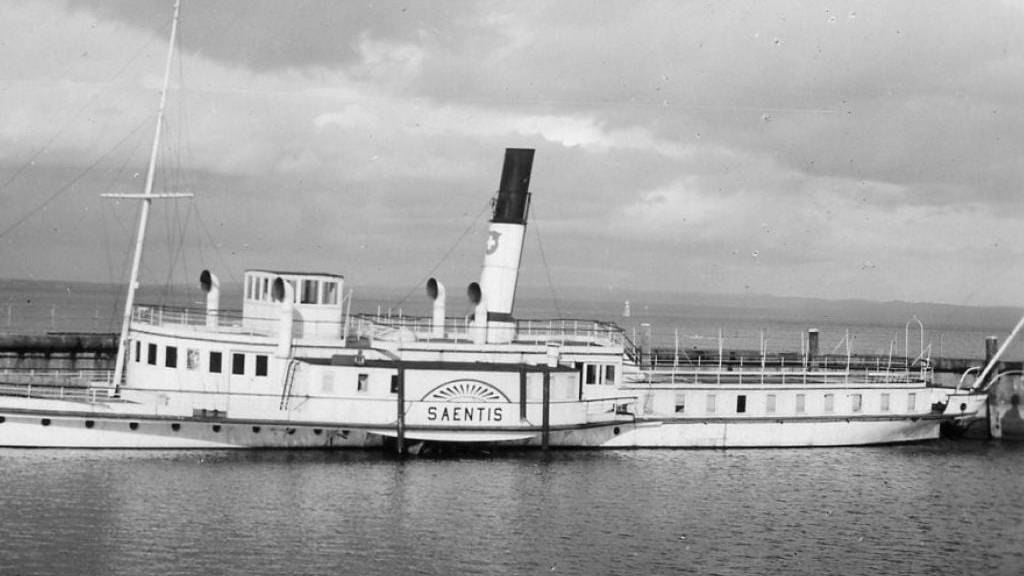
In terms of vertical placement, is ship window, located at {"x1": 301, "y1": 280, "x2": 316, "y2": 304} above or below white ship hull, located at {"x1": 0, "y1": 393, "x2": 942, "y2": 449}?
above

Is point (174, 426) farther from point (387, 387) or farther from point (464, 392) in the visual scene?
point (464, 392)

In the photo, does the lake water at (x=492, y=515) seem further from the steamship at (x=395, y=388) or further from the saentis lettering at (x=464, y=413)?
the saentis lettering at (x=464, y=413)

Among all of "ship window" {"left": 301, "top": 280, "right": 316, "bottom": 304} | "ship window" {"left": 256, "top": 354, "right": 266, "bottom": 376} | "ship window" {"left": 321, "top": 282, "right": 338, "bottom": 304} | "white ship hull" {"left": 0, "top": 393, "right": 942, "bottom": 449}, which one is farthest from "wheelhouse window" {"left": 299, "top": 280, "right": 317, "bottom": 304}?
"white ship hull" {"left": 0, "top": 393, "right": 942, "bottom": 449}

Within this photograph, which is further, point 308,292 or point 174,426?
point 308,292

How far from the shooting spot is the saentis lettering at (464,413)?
35250 millimetres

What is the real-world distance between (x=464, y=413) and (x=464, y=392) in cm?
65

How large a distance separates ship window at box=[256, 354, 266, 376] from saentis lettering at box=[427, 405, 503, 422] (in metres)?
5.28

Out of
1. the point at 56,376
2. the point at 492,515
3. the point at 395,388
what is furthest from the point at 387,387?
the point at 56,376

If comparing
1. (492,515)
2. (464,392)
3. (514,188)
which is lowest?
(492,515)

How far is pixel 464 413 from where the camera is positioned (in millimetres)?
35438

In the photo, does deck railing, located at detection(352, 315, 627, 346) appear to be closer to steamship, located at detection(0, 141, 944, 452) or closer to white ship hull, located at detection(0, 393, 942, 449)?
steamship, located at detection(0, 141, 944, 452)

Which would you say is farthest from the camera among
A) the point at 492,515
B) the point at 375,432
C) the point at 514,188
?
the point at 514,188

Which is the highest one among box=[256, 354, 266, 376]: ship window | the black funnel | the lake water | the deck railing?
the black funnel

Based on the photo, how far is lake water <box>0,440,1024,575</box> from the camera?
25.1 metres
